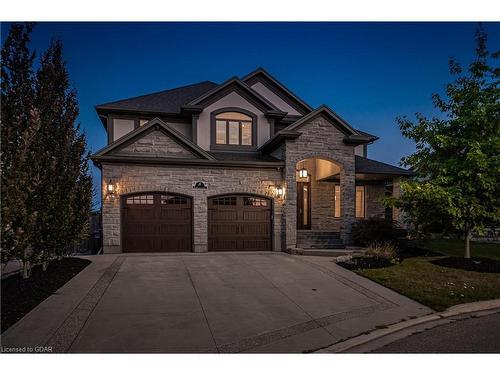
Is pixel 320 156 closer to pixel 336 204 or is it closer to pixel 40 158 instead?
pixel 336 204

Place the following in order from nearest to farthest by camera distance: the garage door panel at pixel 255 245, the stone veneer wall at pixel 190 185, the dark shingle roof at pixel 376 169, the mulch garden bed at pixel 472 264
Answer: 1. the mulch garden bed at pixel 472 264
2. the stone veneer wall at pixel 190 185
3. the garage door panel at pixel 255 245
4. the dark shingle roof at pixel 376 169

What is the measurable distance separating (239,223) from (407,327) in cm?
916

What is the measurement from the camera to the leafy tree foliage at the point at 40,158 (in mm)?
6129

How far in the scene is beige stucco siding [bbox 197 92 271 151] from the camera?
15.6 metres

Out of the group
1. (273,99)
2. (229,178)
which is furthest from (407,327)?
(273,99)

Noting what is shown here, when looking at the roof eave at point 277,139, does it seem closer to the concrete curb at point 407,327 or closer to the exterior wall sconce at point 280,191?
the exterior wall sconce at point 280,191

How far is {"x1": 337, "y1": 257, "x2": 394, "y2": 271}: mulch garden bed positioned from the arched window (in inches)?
317

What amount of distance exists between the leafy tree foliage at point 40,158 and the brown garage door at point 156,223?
10.7ft

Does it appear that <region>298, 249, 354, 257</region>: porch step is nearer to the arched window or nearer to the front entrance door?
the front entrance door

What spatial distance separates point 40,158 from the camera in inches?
289

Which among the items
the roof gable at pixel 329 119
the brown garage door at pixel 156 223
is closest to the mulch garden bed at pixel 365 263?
the roof gable at pixel 329 119

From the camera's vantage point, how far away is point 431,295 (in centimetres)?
712

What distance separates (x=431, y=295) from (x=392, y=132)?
16624cm

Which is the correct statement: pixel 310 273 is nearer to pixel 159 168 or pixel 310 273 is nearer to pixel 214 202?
pixel 214 202
